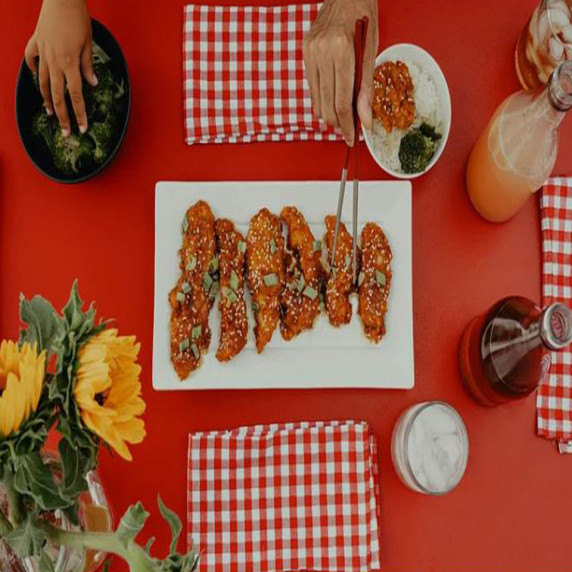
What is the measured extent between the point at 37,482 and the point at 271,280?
0.55 meters

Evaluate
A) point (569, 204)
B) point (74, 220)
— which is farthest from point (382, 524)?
point (74, 220)

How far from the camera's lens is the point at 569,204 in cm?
122

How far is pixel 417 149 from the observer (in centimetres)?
117

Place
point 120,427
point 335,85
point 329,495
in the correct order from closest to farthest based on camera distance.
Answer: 1. point 120,427
2. point 335,85
3. point 329,495

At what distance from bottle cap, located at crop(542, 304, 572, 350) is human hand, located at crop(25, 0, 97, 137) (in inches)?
30.3

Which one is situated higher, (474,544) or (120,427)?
(120,427)

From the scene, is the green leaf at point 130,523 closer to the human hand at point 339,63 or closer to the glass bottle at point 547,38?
the human hand at point 339,63

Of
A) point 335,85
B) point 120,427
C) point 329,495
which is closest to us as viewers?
point 120,427

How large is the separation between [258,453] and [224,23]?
746 mm

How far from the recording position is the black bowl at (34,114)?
1.16m

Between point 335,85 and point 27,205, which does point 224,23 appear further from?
point 27,205

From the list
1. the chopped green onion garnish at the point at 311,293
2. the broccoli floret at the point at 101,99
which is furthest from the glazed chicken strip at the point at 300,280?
the broccoli floret at the point at 101,99

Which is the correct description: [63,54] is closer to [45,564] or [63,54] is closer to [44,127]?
[44,127]

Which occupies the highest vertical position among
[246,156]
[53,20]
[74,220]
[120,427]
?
[53,20]
